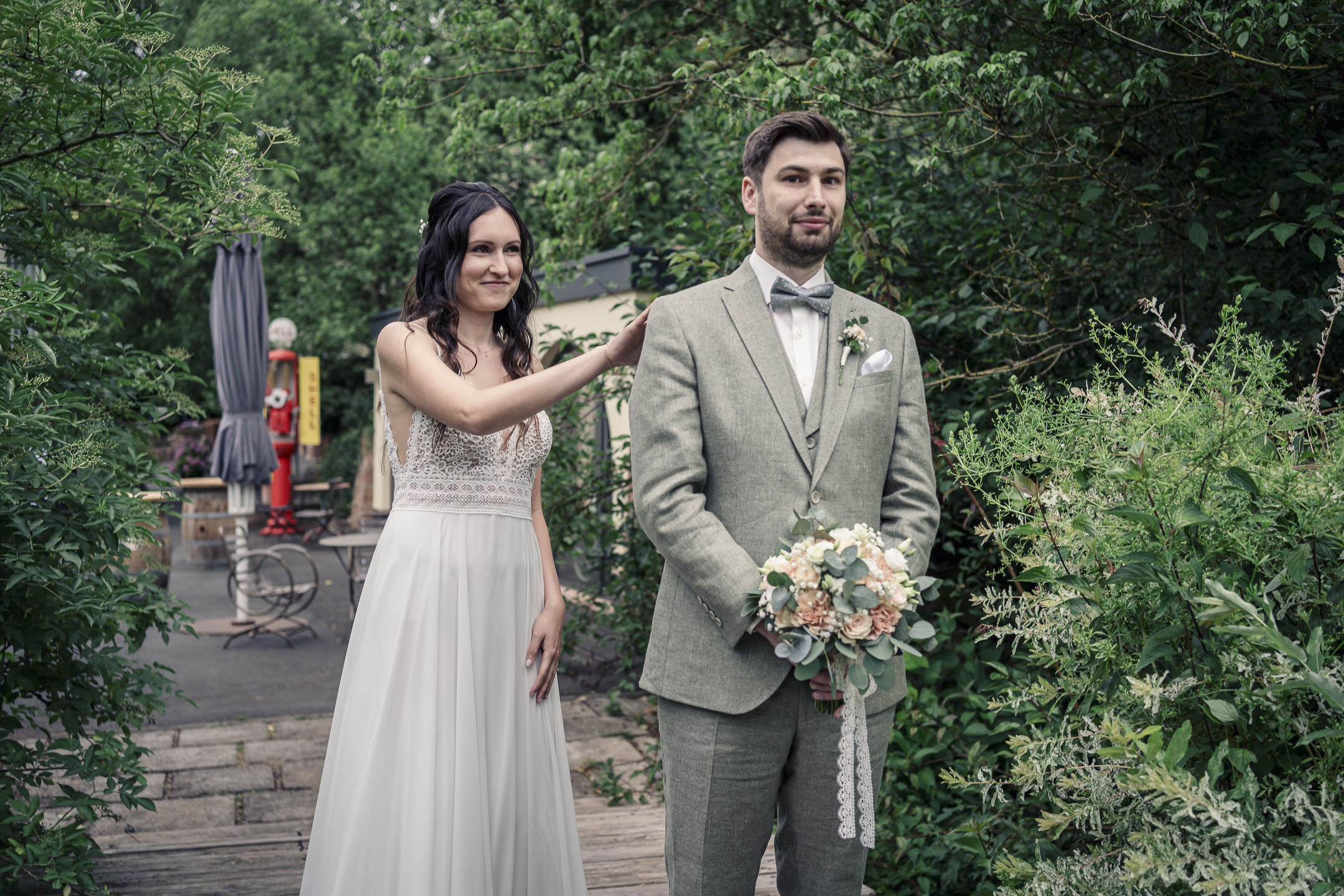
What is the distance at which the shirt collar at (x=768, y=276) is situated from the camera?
2246 mm

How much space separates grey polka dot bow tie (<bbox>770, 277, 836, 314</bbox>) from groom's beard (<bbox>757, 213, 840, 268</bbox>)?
5cm

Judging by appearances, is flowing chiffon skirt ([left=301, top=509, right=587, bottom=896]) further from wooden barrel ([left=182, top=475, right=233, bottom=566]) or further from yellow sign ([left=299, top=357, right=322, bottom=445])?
yellow sign ([left=299, top=357, right=322, bottom=445])

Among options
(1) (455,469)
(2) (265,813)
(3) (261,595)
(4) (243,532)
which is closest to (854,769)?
(1) (455,469)

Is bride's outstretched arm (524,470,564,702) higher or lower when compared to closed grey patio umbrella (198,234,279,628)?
lower

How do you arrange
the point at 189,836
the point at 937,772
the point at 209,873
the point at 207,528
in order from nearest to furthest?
the point at 209,873
the point at 189,836
the point at 937,772
the point at 207,528

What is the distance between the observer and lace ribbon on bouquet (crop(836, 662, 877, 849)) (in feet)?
6.70

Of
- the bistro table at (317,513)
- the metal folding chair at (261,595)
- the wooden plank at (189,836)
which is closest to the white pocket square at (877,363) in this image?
the wooden plank at (189,836)

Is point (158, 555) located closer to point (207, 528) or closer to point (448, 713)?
point (207, 528)

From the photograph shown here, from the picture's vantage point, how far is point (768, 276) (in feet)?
7.41

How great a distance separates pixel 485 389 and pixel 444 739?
890 millimetres

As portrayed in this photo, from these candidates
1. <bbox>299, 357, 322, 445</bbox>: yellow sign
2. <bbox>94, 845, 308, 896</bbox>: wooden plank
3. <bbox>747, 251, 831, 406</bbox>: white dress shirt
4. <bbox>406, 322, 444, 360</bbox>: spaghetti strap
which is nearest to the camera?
<bbox>747, 251, 831, 406</bbox>: white dress shirt

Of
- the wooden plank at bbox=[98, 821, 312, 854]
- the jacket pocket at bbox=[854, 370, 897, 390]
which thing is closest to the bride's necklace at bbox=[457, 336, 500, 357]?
the jacket pocket at bbox=[854, 370, 897, 390]

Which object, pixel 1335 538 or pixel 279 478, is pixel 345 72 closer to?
pixel 279 478

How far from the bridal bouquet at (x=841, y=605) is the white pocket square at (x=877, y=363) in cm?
36
